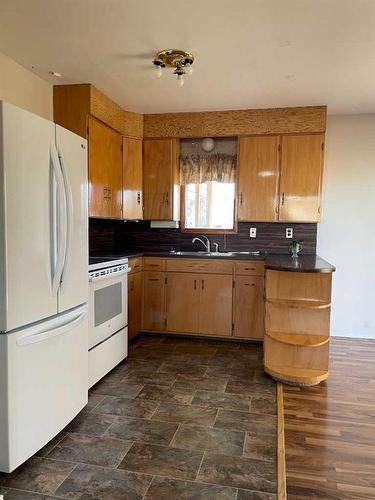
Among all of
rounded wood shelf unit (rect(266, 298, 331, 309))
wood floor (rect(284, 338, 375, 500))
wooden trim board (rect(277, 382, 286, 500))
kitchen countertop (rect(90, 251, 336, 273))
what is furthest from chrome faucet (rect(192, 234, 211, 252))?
wooden trim board (rect(277, 382, 286, 500))

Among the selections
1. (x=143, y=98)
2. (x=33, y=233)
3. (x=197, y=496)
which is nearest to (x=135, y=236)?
(x=143, y=98)

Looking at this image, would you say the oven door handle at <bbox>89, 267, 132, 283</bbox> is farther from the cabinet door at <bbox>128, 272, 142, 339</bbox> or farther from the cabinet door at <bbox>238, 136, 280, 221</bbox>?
the cabinet door at <bbox>238, 136, 280, 221</bbox>

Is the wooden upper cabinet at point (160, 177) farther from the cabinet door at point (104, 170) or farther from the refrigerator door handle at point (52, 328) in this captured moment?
the refrigerator door handle at point (52, 328)

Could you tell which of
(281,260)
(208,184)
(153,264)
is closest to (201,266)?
(153,264)

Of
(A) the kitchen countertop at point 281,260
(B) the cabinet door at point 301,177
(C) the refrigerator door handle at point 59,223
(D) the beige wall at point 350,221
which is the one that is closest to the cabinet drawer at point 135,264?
(A) the kitchen countertop at point 281,260

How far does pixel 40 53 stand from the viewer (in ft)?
9.21

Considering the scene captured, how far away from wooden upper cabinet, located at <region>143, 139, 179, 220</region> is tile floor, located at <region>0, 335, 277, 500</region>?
1785 millimetres

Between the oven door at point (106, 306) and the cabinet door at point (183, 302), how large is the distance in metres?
0.83

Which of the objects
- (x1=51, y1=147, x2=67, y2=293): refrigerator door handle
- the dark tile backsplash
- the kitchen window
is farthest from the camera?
the kitchen window

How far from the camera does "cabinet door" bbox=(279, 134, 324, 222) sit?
4086 millimetres

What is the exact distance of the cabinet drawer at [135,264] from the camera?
401 cm

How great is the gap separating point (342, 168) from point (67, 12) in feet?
10.7

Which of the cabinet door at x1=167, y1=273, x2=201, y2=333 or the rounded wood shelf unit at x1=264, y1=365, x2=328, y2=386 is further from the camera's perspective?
the cabinet door at x1=167, y1=273, x2=201, y2=333

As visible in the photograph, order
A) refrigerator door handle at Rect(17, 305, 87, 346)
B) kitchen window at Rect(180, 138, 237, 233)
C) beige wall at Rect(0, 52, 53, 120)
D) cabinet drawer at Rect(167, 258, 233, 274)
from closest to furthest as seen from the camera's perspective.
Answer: refrigerator door handle at Rect(17, 305, 87, 346) → beige wall at Rect(0, 52, 53, 120) → cabinet drawer at Rect(167, 258, 233, 274) → kitchen window at Rect(180, 138, 237, 233)
